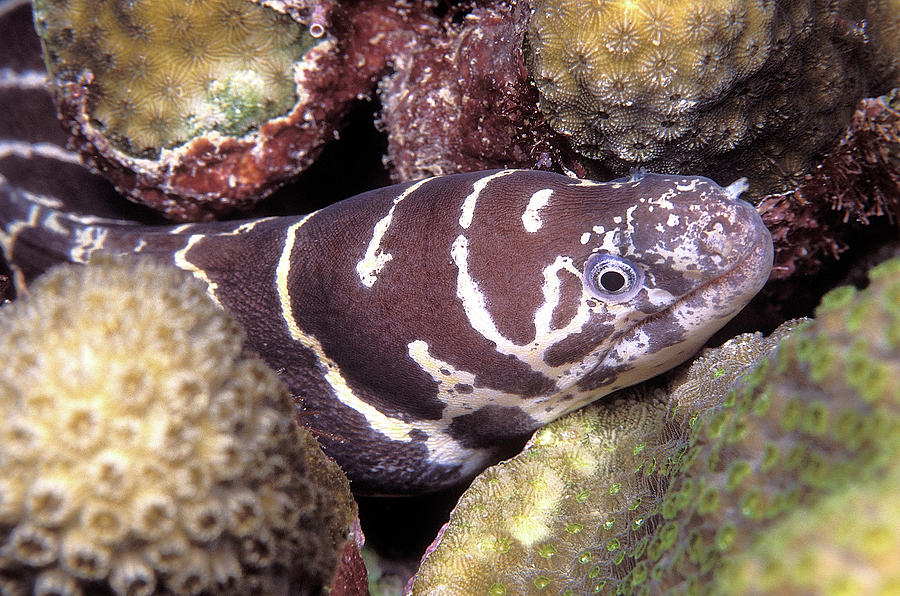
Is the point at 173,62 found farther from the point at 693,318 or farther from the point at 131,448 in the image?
the point at 693,318

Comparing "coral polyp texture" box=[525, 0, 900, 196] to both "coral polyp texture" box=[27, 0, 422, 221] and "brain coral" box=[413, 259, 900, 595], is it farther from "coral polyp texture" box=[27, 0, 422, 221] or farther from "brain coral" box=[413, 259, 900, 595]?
"coral polyp texture" box=[27, 0, 422, 221]

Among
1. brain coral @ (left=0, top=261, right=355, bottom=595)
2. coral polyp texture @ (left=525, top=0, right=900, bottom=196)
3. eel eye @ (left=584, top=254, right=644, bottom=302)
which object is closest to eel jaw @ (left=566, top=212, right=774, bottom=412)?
eel eye @ (left=584, top=254, right=644, bottom=302)

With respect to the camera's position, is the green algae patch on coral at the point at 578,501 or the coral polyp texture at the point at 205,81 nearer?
the green algae patch on coral at the point at 578,501

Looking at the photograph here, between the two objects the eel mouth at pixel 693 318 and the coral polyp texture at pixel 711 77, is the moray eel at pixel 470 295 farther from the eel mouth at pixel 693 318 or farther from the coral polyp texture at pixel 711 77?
the coral polyp texture at pixel 711 77

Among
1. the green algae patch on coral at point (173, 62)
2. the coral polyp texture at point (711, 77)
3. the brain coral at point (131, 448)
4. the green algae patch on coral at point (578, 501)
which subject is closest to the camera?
the brain coral at point (131, 448)

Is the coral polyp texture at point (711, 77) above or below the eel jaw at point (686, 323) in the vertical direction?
above

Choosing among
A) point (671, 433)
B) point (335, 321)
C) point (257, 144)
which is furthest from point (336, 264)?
point (671, 433)

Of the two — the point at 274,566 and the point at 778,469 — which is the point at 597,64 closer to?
the point at 778,469

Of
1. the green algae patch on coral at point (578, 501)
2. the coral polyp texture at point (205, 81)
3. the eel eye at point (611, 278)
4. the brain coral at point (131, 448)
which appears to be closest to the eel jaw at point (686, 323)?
the green algae patch on coral at point (578, 501)
